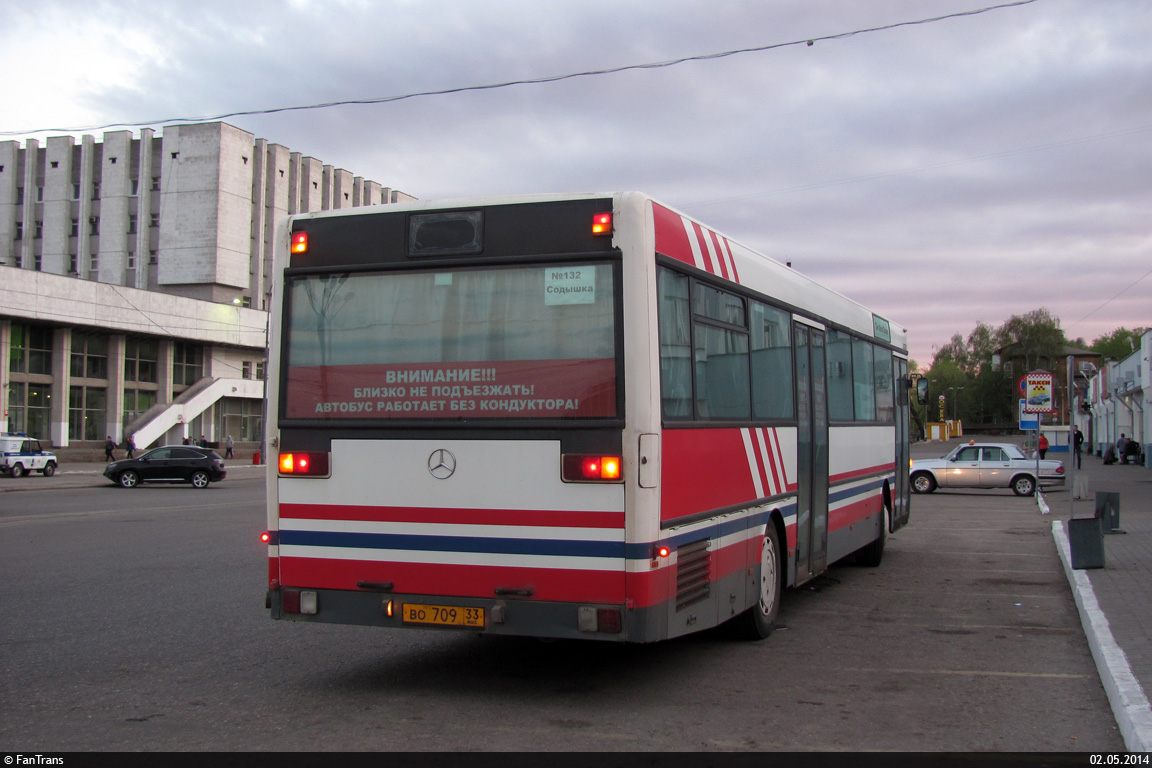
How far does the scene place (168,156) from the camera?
234ft

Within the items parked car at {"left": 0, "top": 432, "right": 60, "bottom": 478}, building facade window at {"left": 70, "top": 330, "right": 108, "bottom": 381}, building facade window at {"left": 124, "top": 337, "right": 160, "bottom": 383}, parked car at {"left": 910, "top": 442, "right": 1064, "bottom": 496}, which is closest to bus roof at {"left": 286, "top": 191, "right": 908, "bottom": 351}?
parked car at {"left": 910, "top": 442, "right": 1064, "bottom": 496}

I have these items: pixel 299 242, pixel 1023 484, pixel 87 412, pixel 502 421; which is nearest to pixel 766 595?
pixel 502 421

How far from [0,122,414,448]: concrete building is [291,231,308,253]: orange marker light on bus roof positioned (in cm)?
5626

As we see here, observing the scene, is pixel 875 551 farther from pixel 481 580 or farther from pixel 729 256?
pixel 481 580

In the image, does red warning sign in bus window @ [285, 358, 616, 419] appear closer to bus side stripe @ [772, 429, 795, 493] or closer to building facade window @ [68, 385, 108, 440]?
bus side stripe @ [772, 429, 795, 493]

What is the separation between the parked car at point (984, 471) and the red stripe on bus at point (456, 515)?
27334 mm

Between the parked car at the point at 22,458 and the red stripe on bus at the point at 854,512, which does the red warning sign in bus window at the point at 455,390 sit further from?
the parked car at the point at 22,458

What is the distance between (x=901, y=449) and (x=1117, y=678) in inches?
346

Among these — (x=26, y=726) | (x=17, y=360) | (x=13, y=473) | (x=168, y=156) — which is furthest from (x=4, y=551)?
(x=168, y=156)

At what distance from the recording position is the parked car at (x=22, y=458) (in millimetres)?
41688

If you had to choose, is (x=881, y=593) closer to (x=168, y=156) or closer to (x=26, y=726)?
→ (x=26, y=726)

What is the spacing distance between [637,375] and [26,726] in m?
3.96

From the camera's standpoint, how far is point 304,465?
705 cm

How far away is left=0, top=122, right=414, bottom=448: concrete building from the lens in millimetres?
61562
